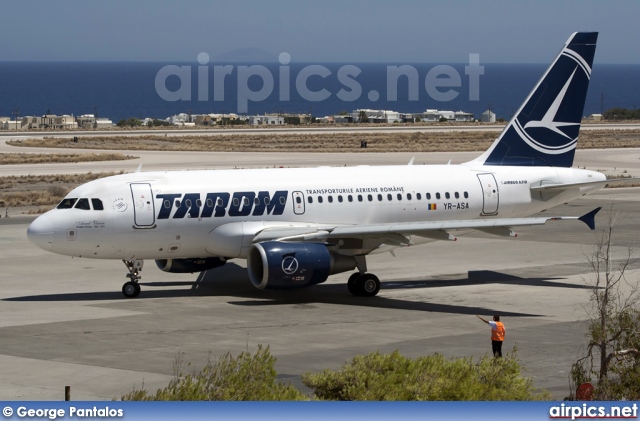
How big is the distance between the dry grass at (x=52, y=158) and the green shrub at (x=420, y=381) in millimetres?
88976

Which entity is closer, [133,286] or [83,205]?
[83,205]

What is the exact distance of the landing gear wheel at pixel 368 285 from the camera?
38.0 meters

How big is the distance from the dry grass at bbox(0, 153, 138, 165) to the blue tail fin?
2653 inches

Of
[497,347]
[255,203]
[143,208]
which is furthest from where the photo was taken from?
[255,203]

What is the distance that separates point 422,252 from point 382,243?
11705 millimetres

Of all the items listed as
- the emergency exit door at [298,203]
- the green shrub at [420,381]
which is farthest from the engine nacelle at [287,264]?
the green shrub at [420,381]

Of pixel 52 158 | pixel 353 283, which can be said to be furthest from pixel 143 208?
pixel 52 158

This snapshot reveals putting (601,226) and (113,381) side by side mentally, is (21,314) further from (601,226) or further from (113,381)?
(601,226)

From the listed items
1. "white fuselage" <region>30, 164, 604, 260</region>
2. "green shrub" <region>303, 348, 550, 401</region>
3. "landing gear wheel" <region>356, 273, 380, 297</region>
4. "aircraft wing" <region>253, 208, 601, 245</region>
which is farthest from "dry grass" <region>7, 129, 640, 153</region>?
"green shrub" <region>303, 348, 550, 401</region>

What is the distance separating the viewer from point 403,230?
1444 inches

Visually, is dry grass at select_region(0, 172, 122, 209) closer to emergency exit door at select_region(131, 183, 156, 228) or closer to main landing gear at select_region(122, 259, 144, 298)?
main landing gear at select_region(122, 259, 144, 298)

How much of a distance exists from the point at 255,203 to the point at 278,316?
537 centimetres

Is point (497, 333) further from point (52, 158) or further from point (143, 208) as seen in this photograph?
point (52, 158)

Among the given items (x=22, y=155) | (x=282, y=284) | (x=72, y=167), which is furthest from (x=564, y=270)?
(x=22, y=155)
